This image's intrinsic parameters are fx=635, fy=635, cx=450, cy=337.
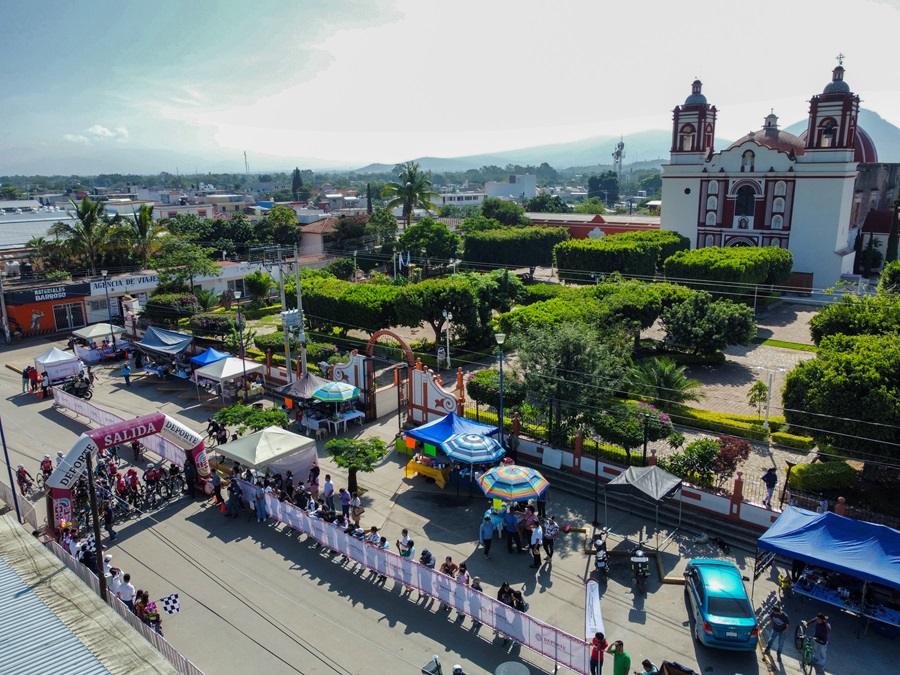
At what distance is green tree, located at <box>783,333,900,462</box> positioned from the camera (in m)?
16.7

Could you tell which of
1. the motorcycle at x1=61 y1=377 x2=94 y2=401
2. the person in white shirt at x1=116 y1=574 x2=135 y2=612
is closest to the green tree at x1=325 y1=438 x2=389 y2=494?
the person in white shirt at x1=116 y1=574 x2=135 y2=612

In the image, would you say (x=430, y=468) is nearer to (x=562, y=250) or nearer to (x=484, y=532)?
(x=484, y=532)

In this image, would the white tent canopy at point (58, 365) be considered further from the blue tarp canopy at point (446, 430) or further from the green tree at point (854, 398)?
the green tree at point (854, 398)

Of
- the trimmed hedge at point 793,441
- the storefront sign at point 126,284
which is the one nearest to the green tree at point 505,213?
the storefront sign at point 126,284


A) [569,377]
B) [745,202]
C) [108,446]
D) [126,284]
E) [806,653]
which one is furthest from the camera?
[745,202]

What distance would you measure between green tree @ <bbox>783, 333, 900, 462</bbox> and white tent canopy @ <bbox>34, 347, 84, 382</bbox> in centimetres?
2980

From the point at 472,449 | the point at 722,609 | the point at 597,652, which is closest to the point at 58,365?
the point at 472,449

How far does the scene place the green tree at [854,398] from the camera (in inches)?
657

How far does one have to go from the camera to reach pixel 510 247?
2260 inches

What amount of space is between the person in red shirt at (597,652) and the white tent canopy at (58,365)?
90.1 ft

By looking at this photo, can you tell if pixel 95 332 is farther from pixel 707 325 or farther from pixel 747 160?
pixel 747 160

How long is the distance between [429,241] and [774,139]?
99.3 feet

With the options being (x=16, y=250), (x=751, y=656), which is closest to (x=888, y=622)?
(x=751, y=656)

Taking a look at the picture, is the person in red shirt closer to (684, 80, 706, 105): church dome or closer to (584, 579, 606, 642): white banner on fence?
(584, 579, 606, 642): white banner on fence
